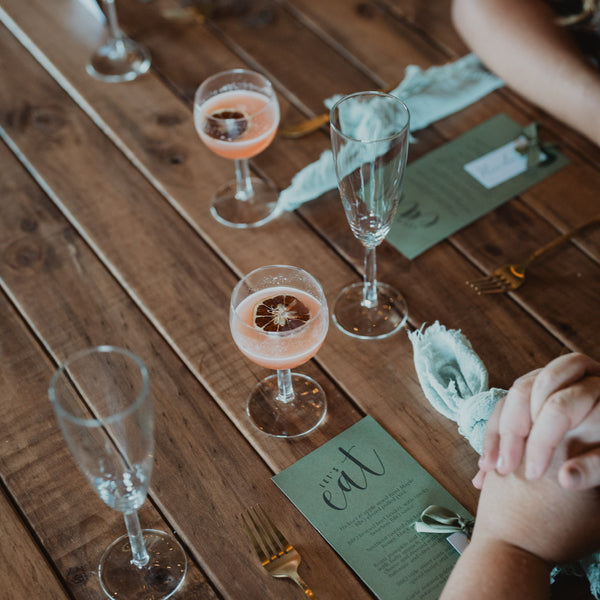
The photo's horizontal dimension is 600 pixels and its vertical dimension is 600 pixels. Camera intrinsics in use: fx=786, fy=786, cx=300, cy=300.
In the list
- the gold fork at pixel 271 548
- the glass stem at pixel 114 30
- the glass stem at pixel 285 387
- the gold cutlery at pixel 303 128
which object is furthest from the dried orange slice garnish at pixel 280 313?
the glass stem at pixel 114 30

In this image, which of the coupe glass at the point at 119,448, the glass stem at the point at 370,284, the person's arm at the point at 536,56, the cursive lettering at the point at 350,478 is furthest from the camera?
the person's arm at the point at 536,56

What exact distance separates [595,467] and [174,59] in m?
1.17

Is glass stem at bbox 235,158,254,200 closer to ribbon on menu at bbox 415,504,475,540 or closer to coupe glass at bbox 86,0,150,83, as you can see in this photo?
coupe glass at bbox 86,0,150,83

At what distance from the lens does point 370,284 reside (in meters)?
1.15

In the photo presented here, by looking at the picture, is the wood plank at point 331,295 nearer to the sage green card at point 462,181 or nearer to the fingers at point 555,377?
the sage green card at point 462,181

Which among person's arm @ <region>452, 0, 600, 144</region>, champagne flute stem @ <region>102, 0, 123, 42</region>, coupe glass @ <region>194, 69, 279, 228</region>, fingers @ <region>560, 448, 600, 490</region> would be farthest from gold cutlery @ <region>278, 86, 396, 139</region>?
fingers @ <region>560, 448, 600, 490</region>

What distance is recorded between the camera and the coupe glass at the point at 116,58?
1.54 metres

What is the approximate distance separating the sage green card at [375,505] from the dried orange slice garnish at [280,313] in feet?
0.55

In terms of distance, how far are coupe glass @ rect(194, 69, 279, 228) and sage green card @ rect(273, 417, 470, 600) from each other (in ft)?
1.47

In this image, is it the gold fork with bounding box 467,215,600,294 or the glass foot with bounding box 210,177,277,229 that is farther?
the glass foot with bounding box 210,177,277,229

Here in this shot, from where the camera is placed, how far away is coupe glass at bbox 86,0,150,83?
5.05ft

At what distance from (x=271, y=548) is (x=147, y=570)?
0.14 m

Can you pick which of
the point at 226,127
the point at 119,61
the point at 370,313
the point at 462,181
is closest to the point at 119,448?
the point at 370,313

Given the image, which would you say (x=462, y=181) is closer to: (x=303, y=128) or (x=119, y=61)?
(x=303, y=128)
